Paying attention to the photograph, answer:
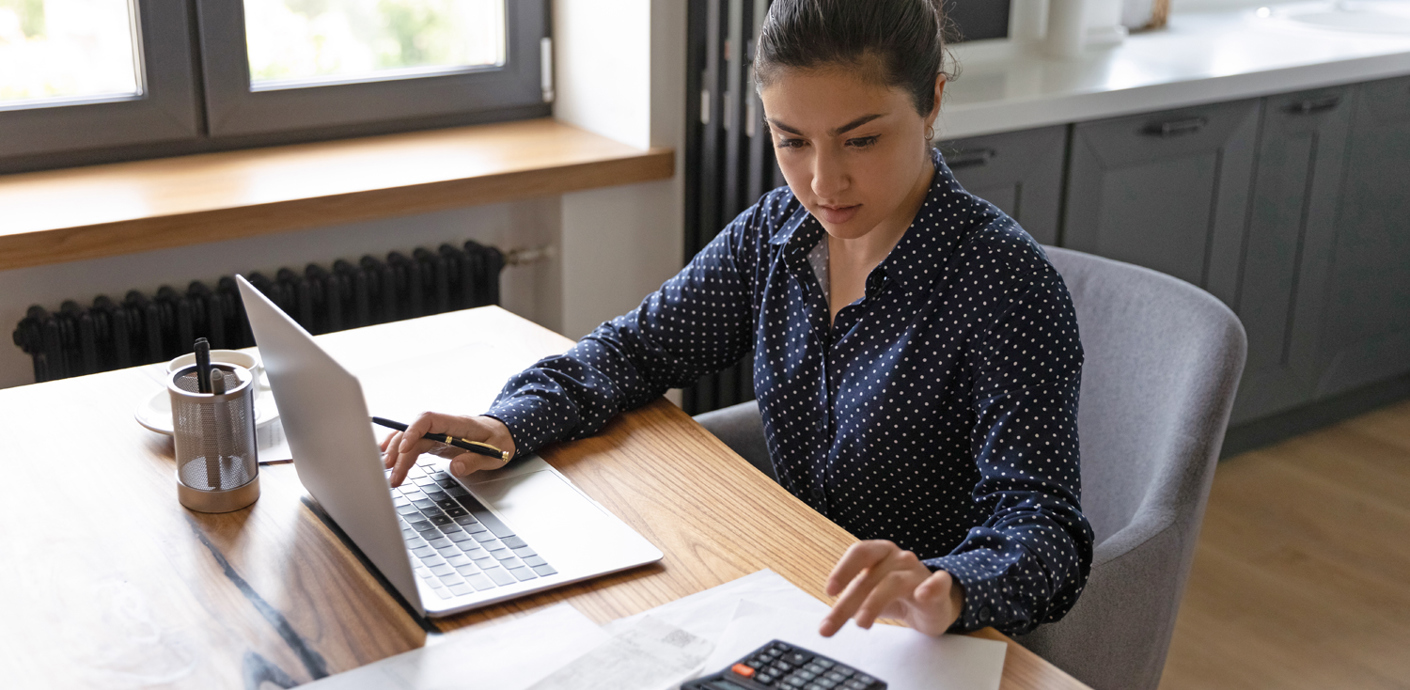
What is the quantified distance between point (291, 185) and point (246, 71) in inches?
12.4

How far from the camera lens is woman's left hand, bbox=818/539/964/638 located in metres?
0.88

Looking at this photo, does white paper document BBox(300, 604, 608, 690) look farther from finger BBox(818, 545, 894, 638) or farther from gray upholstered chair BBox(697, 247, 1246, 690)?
gray upholstered chair BBox(697, 247, 1246, 690)

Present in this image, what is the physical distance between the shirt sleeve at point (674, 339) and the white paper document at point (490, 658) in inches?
15.5

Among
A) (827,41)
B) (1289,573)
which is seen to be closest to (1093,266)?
(827,41)

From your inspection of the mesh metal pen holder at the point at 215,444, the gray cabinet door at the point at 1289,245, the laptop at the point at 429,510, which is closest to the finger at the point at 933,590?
the laptop at the point at 429,510

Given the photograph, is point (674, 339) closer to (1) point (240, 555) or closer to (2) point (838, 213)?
(2) point (838, 213)

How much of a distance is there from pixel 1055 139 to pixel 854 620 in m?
1.67

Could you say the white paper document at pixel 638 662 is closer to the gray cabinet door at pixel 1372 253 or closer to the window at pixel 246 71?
the window at pixel 246 71

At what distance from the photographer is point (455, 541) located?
1.08 m

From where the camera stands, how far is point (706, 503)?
116 cm

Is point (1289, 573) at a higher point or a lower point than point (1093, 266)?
lower

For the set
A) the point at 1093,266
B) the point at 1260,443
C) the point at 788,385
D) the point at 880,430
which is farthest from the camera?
the point at 1260,443

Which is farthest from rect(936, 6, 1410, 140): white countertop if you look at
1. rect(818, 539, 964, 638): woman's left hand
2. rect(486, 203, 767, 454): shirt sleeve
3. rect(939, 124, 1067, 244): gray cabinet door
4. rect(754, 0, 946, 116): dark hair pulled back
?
rect(818, 539, 964, 638): woman's left hand

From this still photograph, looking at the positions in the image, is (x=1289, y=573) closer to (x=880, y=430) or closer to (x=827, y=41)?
(x=880, y=430)
